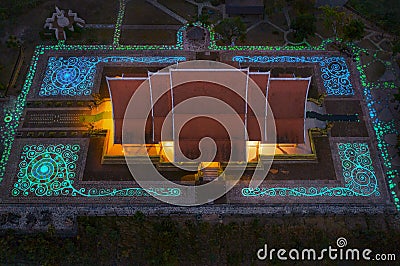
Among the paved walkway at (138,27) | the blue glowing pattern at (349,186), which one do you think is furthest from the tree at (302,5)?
the blue glowing pattern at (349,186)

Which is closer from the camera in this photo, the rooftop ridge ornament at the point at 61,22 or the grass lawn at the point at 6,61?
the grass lawn at the point at 6,61

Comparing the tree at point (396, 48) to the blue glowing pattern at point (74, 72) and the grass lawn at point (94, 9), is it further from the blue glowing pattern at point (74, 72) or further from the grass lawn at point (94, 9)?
the grass lawn at point (94, 9)

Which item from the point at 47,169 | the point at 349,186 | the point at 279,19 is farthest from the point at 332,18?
the point at 47,169

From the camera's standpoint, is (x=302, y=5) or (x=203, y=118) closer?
(x=203, y=118)

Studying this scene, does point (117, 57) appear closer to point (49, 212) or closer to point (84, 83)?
point (84, 83)

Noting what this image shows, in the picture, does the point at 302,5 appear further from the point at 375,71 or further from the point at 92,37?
the point at 92,37

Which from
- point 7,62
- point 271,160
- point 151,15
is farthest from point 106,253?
point 151,15
